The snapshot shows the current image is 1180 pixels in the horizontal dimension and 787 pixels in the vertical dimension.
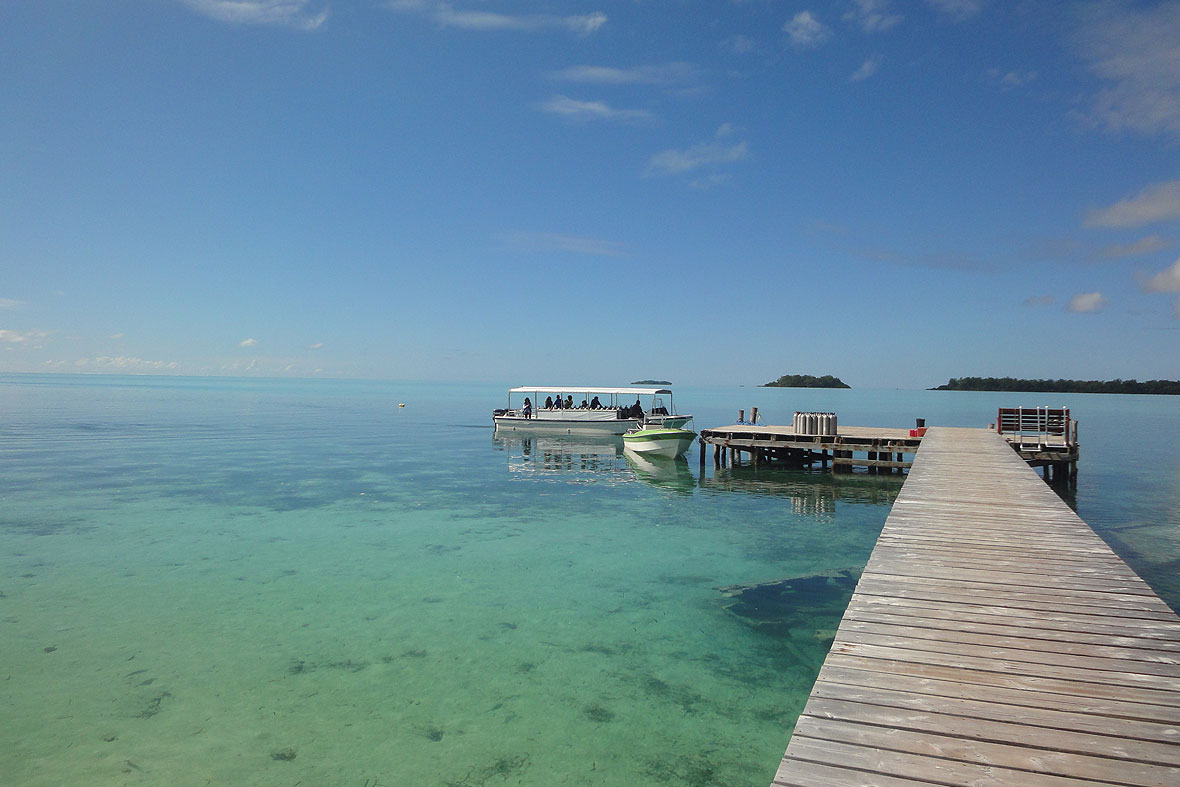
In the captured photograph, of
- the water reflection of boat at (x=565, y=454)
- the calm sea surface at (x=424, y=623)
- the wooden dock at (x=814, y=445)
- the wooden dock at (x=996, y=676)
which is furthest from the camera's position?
the water reflection of boat at (x=565, y=454)

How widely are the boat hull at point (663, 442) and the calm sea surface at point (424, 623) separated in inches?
269

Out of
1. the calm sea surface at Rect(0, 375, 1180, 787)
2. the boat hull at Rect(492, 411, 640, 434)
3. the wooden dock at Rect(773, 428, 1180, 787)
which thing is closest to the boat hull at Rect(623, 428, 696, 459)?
the calm sea surface at Rect(0, 375, 1180, 787)

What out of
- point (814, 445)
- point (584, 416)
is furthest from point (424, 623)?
point (584, 416)

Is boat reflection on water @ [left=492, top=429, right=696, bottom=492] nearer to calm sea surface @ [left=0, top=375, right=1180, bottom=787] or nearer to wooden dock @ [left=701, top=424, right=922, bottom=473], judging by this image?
calm sea surface @ [left=0, top=375, right=1180, bottom=787]

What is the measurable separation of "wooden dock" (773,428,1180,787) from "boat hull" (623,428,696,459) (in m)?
22.7

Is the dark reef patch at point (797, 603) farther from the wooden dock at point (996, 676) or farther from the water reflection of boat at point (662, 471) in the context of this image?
the water reflection of boat at point (662, 471)

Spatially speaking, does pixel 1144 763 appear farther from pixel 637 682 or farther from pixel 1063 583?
pixel 637 682

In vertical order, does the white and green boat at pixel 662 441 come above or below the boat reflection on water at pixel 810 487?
above

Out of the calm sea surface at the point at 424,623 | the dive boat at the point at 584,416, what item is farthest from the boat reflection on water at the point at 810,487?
the dive boat at the point at 584,416

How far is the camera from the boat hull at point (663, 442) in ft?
102

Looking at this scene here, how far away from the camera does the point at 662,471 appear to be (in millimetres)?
28734

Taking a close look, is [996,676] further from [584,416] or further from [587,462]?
[584,416]

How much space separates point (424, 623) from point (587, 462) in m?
21.0

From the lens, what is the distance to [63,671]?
28.5 feet
